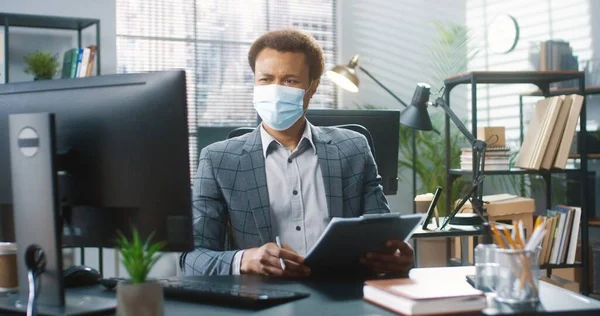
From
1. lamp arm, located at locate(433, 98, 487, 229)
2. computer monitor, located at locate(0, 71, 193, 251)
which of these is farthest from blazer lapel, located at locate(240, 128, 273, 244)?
lamp arm, located at locate(433, 98, 487, 229)

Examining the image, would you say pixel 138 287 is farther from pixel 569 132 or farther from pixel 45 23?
pixel 45 23

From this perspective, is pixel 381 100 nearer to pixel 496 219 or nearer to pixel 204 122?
pixel 204 122

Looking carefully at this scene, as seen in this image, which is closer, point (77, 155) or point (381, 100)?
point (77, 155)

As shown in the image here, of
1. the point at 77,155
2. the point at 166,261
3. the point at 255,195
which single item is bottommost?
the point at 166,261

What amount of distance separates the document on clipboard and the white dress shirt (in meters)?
0.36

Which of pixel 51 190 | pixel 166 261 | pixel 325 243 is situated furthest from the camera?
pixel 166 261

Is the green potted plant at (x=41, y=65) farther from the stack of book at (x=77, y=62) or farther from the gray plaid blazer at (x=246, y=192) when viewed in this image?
the gray plaid blazer at (x=246, y=192)

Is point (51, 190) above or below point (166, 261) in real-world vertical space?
above

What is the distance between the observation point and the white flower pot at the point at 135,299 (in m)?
1.06

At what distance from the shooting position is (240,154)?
6.39ft

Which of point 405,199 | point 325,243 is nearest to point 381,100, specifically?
point 405,199

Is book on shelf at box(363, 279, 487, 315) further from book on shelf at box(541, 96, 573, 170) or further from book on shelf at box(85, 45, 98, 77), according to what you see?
book on shelf at box(85, 45, 98, 77)

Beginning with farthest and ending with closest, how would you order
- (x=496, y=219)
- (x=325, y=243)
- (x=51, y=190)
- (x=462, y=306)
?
1. (x=496, y=219)
2. (x=325, y=243)
3. (x=51, y=190)
4. (x=462, y=306)

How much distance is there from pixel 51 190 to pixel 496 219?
2596 millimetres
